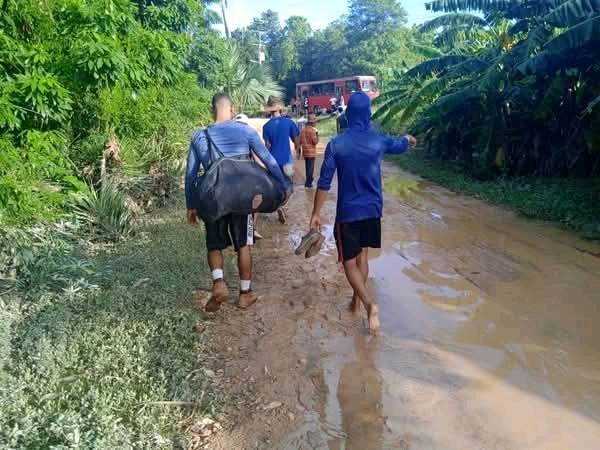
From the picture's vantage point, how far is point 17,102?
518 cm

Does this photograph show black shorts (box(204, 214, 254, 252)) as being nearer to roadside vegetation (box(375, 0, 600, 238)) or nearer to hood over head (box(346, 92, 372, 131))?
hood over head (box(346, 92, 372, 131))

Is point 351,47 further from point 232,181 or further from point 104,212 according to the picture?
point 232,181

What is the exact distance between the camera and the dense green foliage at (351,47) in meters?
49.8

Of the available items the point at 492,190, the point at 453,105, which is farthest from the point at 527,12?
the point at 492,190

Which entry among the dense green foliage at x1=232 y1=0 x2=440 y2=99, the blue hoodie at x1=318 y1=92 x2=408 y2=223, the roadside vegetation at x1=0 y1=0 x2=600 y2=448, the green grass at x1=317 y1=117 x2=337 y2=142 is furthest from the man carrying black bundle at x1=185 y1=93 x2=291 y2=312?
the dense green foliage at x1=232 y1=0 x2=440 y2=99

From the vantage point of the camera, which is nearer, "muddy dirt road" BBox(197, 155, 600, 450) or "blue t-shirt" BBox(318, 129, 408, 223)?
"muddy dirt road" BBox(197, 155, 600, 450)

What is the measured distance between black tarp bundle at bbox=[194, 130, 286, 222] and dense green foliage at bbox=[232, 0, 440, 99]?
42200mm

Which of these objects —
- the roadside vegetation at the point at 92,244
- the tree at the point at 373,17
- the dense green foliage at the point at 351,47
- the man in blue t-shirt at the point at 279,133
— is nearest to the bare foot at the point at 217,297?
the roadside vegetation at the point at 92,244

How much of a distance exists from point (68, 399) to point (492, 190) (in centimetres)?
890

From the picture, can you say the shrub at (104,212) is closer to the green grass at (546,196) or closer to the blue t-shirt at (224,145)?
the blue t-shirt at (224,145)

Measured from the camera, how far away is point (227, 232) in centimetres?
481

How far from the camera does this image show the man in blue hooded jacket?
4336 millimetres

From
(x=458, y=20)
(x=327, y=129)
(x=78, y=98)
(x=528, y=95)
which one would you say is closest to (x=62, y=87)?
(x=78, y=98)

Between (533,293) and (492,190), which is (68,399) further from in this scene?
(492,190)
